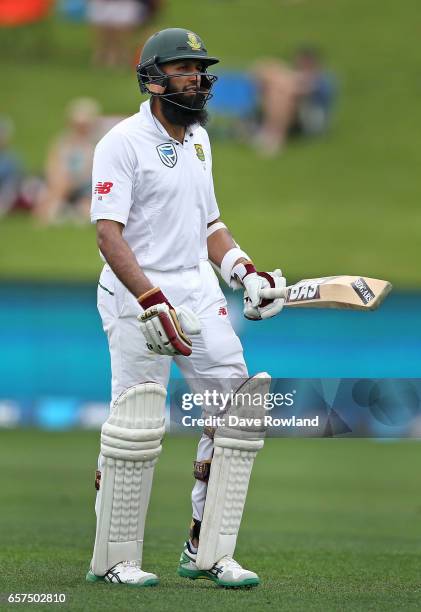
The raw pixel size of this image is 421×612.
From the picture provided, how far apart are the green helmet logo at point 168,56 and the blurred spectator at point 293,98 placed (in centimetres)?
1478

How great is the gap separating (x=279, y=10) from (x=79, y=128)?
18.4ft

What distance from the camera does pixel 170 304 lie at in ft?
15.9

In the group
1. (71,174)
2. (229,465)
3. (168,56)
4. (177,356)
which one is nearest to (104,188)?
(168,56)

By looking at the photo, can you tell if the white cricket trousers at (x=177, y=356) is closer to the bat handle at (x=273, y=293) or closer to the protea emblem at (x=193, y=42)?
the bat handle at (x=273, y=293)

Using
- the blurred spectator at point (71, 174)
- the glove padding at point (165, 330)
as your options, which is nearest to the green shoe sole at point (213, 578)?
the glove padding at point (165, 330)

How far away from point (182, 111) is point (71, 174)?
13.4 m

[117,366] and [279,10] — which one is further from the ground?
[279,10]

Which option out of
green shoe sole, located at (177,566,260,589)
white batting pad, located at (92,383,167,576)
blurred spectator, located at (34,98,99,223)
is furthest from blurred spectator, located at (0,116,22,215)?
white batting pad, located at (92,383,167,576)

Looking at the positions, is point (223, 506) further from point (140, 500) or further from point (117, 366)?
point (117, 366)

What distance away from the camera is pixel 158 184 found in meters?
5.02

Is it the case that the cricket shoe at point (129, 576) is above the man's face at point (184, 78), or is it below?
below

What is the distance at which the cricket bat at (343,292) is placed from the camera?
15.7 ft

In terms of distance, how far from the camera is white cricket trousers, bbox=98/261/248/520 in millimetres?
5031

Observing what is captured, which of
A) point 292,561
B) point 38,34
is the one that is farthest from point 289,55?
point 292,561
